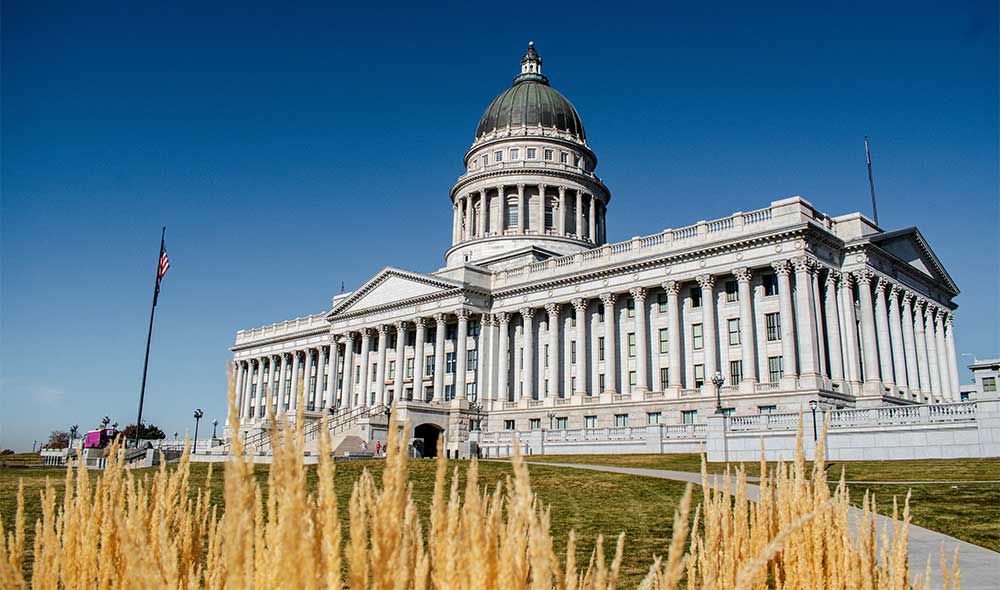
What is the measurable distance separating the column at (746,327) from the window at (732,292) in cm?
122

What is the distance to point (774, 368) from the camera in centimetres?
4747

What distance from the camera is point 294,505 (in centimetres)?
205

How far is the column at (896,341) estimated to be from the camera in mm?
51188

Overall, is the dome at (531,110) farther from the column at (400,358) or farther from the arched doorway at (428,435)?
the arched doorway at (428,435)

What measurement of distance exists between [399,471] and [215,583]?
6.14 ft

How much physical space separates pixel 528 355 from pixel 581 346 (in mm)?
5270

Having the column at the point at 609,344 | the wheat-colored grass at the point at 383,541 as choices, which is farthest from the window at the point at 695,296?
the wheat-colored grass at the point at 383,541

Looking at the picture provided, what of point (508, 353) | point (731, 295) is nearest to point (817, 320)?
point (731, 295)

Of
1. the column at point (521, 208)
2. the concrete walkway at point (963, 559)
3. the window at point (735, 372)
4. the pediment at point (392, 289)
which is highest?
the column at point (521, 208)

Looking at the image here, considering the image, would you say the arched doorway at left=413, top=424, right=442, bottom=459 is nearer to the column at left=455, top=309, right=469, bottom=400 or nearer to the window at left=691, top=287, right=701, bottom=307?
the column at left=455, top=309, right=469, bottom=400

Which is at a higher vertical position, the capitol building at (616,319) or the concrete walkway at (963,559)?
the capitol building at (616,319)

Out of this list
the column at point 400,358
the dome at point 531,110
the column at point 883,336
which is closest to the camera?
the column at point 883,336

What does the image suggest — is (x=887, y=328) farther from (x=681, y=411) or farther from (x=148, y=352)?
(x=148, y=352)

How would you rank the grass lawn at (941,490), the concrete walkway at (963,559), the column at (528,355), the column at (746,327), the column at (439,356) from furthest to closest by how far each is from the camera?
1. the column at (439,356)
2. the column at (528,355)
3. the column at (746,327)
4. the grass lawn at (941,490)
5. the concrete walkway at (963,559)
